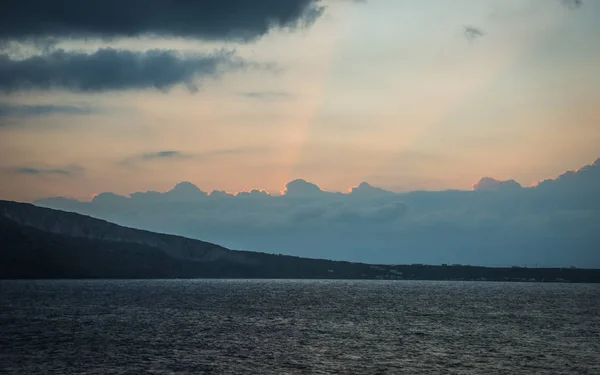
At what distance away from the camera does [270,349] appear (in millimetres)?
88188

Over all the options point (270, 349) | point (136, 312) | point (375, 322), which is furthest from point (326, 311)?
point (270, 349)

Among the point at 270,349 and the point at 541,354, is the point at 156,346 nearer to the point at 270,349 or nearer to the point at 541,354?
the point at 270,349

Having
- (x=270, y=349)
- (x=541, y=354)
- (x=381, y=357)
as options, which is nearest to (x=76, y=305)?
(x=270, y=349)

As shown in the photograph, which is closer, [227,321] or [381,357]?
[381,357]

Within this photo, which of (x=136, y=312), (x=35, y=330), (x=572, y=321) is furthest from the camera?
(x=136, y=312)

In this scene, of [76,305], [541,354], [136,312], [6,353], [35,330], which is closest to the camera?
[6,353]

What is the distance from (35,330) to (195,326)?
Result: 26840 mm

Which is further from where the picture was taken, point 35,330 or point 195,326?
point 195,326

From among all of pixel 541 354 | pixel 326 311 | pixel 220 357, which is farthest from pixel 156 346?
pixel 326 311

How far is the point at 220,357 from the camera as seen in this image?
8056 cm

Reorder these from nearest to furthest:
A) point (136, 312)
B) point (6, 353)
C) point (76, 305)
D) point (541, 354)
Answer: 1. point (6, 353)
2. point (541, 354)
3. point (136, 312)
4. point (76, 305)

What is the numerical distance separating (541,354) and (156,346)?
52.0 m

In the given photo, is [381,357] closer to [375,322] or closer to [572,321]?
[375,322]

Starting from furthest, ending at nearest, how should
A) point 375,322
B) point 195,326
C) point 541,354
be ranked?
point 375,322, point 195,326, point 541,354
